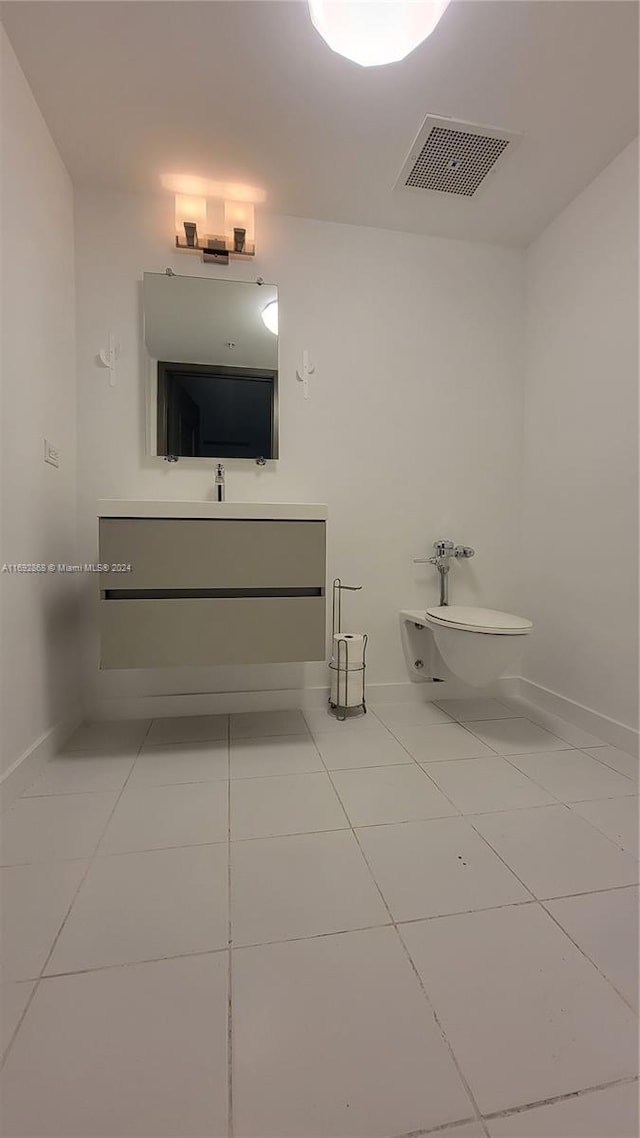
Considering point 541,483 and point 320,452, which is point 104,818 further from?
point 541,483

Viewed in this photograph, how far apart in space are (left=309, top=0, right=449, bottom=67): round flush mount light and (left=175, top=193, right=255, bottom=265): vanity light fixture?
0.93 meters

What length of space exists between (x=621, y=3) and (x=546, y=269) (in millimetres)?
955

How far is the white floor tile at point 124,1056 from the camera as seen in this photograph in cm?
59

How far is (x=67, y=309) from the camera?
1.83 m

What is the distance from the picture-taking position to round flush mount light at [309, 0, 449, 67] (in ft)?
3.57

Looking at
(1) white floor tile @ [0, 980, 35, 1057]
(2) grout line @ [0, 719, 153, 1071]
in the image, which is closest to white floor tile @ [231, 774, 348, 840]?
(2) grout line @ [0, 719, 153, 1071]

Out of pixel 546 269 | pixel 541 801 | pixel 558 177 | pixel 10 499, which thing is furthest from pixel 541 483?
pixel 10 499

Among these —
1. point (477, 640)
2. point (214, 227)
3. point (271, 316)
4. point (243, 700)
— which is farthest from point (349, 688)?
point (214, 227)

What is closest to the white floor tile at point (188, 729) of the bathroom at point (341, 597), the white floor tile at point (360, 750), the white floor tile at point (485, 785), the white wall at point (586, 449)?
Result: the bathroom at point (341, 597)

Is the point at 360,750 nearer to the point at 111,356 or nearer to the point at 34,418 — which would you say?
the point at 34,418

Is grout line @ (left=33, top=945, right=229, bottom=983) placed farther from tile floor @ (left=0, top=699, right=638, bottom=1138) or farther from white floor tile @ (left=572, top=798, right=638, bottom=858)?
white floor tile @ (left=572, top=798, right=638, bottom=858)

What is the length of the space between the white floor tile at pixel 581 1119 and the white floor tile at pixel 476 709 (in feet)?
4.59

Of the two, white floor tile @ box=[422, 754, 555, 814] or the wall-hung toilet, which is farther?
the wall-hung toilet

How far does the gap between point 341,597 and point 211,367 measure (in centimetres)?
115
